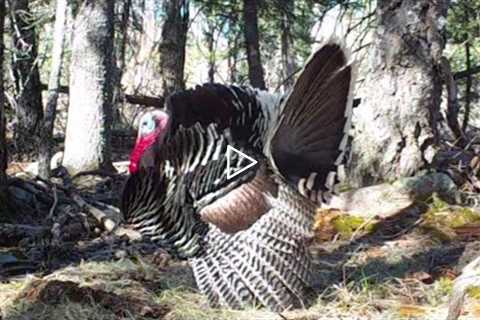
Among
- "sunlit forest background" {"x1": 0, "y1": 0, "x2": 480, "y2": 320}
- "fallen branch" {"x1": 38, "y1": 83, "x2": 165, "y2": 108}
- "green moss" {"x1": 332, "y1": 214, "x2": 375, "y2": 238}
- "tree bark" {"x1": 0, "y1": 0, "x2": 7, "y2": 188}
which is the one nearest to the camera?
"sunlit forest background" {"x1": 0, "y1": 0, "x2": 480, "y2": 320}

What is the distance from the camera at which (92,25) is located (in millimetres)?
9172

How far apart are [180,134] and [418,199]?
2734mm

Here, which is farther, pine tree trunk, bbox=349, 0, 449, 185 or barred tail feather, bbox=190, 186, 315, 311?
pine tree trunk, bbox=349, 0, 449, 185

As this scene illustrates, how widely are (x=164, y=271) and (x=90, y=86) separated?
5.16 m

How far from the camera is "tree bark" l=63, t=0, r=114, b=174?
30.0ft

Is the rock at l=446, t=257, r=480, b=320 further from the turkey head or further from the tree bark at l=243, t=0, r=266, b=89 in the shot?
the tree bark at l=243, t=0, r=266, b=89

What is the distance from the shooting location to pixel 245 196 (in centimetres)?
353

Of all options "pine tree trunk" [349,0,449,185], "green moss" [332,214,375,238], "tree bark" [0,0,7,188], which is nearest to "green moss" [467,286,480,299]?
"green moss" [332,214,375,238]

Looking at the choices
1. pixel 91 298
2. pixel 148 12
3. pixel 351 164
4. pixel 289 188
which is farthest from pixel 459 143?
pixel 148 12

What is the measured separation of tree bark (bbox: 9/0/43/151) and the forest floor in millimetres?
5408

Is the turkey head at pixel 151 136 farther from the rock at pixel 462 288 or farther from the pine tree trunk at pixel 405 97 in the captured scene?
the pine tree trunk at pixel 405 97

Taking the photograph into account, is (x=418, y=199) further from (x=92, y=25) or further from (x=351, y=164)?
(x=92, y=25)

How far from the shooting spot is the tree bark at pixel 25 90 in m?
11.1

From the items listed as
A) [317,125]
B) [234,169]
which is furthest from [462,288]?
[234,169]
